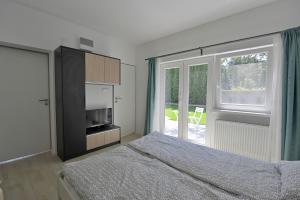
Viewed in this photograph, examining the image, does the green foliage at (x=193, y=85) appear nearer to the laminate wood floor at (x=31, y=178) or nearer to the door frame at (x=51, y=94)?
the door frame at (x=51, y=94)

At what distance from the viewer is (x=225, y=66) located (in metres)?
2.72

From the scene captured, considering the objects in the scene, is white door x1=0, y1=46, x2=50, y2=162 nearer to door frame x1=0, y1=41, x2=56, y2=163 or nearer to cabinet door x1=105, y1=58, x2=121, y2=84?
door frame x1=0, y1=41, x2=56, y2=163

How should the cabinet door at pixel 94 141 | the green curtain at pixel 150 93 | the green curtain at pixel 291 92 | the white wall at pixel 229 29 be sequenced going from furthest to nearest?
the green curtain at pixel 150 93 → the cabinet door at pixel 94 141 → the white wall at pixel 229 29 → the green curtain at pixel 291 92

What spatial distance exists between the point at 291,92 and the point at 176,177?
1.99 metres

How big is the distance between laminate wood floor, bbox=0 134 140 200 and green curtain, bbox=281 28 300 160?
10.1 ft

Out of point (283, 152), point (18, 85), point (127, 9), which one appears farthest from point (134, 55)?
point (283, 152)

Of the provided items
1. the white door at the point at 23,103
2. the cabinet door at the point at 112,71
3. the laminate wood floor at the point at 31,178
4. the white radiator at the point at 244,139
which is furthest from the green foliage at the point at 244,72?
the white door at the point at 23,103

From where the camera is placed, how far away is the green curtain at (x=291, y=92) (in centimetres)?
192

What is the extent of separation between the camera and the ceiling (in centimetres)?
221

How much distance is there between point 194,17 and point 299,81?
1.84m

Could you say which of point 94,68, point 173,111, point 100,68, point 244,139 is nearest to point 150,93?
point 173,111

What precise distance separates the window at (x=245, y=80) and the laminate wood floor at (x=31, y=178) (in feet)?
9.97

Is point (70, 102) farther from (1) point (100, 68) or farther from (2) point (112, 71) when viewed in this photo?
(2) point (112, 71)

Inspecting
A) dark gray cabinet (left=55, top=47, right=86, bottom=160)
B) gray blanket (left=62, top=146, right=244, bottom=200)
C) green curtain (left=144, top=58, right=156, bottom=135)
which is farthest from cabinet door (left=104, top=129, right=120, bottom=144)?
gray blanket (left=62, top=146, right=244, bottom=200)
